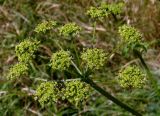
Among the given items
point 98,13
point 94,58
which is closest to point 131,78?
point 94,58

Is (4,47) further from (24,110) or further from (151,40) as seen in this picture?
(151,40)

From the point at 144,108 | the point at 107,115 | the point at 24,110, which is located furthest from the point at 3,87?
the point at 144,108

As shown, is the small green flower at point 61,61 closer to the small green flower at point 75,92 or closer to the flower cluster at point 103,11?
the small green flower at point 75,92

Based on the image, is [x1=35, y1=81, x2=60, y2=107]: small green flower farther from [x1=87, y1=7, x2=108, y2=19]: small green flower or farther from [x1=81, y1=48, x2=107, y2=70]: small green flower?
[x1=87, y1=7, x2=108, y2=19]: small green flower

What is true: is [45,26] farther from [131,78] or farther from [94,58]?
[131,78]

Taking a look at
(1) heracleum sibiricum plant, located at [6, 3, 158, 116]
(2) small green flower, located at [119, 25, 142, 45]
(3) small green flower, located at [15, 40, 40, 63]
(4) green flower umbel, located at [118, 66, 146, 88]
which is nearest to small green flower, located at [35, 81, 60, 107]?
(1) heracleum sibiricum plant, located at [6, 3, 158, 116]

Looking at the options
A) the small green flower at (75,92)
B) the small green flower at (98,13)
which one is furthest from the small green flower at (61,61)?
the small green flower at (98,13)
